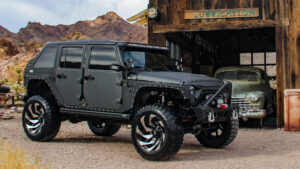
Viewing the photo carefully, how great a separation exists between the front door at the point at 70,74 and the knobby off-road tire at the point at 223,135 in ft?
8.43

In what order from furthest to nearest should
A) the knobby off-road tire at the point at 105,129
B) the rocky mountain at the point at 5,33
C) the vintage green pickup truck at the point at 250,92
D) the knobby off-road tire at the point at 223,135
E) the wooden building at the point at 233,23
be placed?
the rocky mountain at the point at 5,33
the wooden building at the point at 233,23
the vintage green pickup truck at the point at 250,92
the knobby off-road tire at the point at 105,129
the knobby off-road tire at the point at 223,135

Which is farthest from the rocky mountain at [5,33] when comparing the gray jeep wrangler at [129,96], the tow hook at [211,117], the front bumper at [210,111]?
the tow hook at [211,117]

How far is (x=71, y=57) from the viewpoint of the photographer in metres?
8.00

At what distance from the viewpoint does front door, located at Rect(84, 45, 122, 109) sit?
23.5ft

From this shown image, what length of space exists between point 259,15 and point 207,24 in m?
1.56

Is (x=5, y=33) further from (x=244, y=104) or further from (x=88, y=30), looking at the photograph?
(x=244, y=104)

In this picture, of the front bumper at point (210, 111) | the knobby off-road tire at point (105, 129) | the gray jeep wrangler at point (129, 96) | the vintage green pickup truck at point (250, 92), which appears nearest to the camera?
the front bumper at point (210, 111)

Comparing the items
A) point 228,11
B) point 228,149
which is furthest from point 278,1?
point 228,149

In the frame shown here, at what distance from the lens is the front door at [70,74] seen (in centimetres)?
777

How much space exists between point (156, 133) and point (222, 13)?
282 inches

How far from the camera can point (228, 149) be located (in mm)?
7926

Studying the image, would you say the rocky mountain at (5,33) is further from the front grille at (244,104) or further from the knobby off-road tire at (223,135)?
the knobby off-road tire at (223,135)

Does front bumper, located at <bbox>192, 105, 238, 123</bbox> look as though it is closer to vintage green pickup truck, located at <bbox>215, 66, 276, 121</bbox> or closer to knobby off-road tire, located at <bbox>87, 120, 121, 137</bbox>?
knobby off-road tire, located at <bbox>87, 120, 121, 137</bbox>

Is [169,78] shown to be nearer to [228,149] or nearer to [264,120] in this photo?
[228,149]
